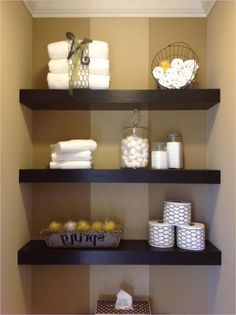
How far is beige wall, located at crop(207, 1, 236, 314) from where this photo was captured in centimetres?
129

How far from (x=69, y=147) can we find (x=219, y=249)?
90cm

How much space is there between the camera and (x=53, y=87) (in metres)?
1.46

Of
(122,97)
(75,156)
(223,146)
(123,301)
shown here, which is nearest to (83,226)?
(75,156)

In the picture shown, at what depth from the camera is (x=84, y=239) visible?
4.80 ft

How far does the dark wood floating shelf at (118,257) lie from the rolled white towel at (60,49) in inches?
38.2

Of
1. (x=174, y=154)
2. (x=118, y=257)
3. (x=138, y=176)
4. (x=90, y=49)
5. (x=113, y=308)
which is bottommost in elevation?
(x=113, y=308)

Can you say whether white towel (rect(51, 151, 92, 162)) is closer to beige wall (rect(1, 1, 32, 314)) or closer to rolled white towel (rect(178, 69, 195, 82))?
beige wall (rect(1, 1, 32, 314))

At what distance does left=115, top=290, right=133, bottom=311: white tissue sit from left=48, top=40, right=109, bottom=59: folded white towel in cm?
124

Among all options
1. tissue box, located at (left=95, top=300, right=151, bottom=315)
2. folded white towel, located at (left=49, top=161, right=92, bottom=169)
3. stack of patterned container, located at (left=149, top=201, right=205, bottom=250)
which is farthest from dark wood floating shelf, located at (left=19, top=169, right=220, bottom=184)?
tissue box, located at (left=95, top=300, right=151, bottom=315)

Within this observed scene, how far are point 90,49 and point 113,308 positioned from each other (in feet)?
4.41

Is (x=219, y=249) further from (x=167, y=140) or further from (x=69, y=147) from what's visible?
(x=69, y=147)

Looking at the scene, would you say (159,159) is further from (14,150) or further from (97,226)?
(14,150)

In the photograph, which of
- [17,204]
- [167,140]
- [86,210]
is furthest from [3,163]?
[167,140]

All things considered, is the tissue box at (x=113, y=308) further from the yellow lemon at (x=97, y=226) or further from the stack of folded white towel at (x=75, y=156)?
the stack of folded white towel at (x=75, y=156)
